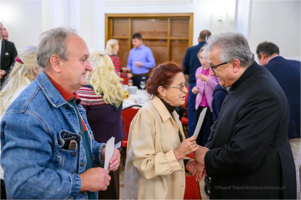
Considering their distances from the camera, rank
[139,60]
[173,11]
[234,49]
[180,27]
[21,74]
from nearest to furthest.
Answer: [234,49]
[21,74]
[139,60]
[173,11]
[180,27]

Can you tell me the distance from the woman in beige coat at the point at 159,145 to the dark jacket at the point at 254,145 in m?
0.23

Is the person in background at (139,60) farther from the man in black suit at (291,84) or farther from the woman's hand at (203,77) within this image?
the man in black suit at (291,84)

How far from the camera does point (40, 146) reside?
38.4 inches

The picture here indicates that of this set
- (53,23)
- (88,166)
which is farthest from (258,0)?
(88,166)

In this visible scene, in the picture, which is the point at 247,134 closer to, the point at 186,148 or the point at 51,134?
the point at 186,148

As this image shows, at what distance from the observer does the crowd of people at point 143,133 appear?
0.99 m

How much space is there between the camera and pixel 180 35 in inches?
271

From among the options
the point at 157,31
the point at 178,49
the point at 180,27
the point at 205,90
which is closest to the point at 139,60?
the point at 157,31

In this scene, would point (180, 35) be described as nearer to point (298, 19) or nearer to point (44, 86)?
point (298, 19)

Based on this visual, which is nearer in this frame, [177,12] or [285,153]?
[285,153]

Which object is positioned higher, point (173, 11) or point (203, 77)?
point (173, 11)

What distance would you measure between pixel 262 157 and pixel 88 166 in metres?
0.94

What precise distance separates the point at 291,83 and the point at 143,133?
89.6 inches

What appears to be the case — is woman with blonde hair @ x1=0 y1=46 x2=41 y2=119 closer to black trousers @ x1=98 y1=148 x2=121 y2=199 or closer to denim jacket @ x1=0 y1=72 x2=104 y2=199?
denim jacket @ x1=0 y1=72 x2=104 y2=199
